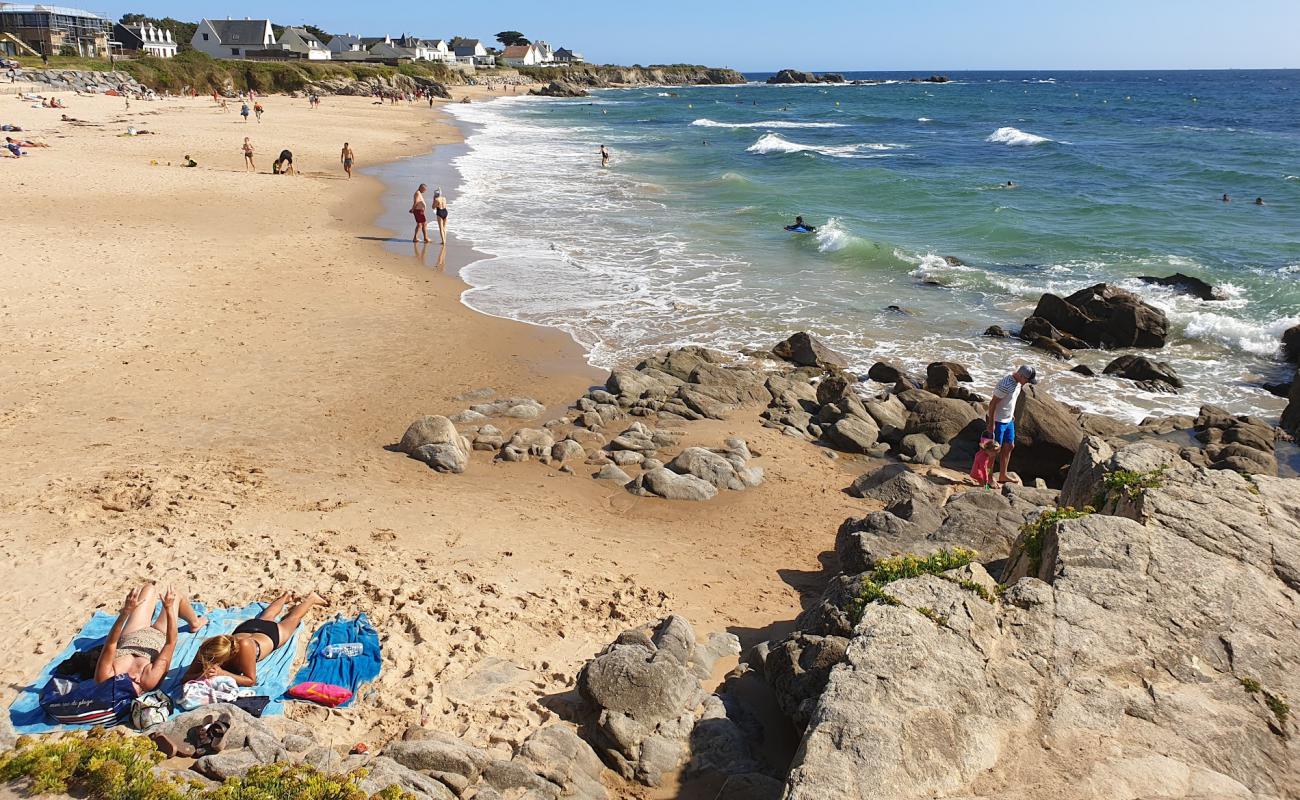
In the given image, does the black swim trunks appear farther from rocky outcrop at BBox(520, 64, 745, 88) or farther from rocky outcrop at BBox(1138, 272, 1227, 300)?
rocky outcrop at BBox(520, 64, 745, 88)

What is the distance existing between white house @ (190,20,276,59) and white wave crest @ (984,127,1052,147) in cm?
8185

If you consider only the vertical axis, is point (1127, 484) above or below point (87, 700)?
above

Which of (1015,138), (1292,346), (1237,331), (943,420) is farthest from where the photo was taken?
(1015,138)

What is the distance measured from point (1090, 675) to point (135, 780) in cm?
567

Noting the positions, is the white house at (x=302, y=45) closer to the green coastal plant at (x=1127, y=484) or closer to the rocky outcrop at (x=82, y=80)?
the rocky outcrop at (x=82, y=80)

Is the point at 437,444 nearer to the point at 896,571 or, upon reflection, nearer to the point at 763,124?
the point at 896,571

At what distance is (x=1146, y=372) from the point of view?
15797 millimetres

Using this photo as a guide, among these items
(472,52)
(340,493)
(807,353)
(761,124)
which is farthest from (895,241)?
(472,52)

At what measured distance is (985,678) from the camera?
17.3ft

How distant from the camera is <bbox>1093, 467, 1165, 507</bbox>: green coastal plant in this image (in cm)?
699

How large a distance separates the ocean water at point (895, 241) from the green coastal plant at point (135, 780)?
35.9 feet

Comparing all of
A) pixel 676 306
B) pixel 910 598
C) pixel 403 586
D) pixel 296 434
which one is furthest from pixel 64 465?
pixel 676 306

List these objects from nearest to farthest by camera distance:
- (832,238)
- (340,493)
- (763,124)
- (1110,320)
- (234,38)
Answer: (340,493)
(1110,320)
(832,238)
(763,124)
(234,38)

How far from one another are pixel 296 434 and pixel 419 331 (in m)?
4.80
